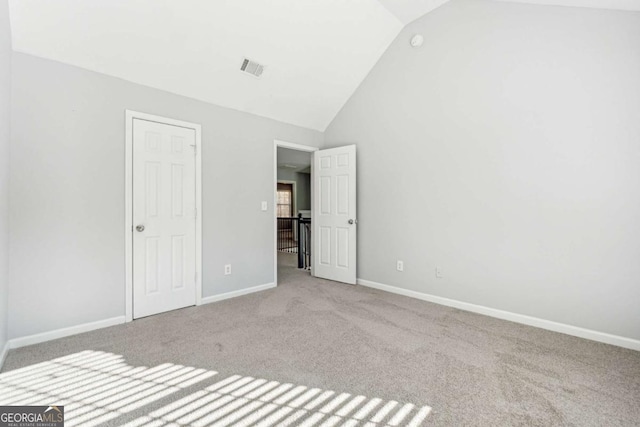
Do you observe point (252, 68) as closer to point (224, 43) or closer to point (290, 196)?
point (224, 43)

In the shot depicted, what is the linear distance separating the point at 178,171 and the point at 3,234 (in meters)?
1.48

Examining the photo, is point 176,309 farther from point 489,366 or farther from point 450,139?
point 450,139

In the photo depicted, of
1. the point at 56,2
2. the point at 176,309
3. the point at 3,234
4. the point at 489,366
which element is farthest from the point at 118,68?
the point at 489,366

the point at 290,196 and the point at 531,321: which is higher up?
the point at 290,196

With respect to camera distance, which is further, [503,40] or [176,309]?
[176,309]

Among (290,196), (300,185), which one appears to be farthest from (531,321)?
(300,185)

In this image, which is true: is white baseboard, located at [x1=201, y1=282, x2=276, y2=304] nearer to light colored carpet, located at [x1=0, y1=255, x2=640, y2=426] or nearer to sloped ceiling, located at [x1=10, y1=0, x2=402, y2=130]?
light colored carpet, located at [x1=0, y1=255, x2=640, y2=426]

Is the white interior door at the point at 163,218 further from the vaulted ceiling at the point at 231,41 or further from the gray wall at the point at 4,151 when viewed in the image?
the gray wall at the point at 4,151

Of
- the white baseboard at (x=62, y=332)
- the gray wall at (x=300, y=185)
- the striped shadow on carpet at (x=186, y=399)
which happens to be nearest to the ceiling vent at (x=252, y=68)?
the white baseboard at (x=62, y=332)

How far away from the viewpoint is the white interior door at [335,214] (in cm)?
432

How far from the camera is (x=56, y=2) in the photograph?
2.26m

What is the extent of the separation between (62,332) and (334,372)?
241 centimetres

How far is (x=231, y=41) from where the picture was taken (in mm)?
3031

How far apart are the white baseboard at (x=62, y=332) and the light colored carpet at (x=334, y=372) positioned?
0.10 m
